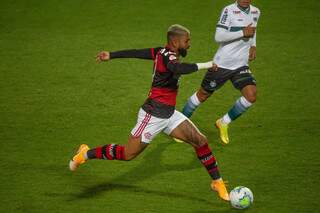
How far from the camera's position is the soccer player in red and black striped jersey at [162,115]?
25.5 ft

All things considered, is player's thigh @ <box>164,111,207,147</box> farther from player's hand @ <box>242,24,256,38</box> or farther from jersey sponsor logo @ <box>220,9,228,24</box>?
jersey sponsor logo @ <box>220,9,228,24</box>

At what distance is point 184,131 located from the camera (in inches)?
313

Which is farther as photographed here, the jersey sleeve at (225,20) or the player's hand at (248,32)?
the jersey sleeve at (225,20)

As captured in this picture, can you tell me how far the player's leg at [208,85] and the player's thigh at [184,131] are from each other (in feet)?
5.49

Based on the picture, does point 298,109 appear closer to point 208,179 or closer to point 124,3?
point 208,179

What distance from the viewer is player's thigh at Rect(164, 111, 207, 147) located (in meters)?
7.96


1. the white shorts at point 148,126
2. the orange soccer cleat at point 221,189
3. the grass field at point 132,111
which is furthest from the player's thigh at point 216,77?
the orange soccer cleat at point 221,189

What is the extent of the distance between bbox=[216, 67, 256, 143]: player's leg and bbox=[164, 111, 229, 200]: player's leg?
66.6 inches

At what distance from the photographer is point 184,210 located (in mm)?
7871

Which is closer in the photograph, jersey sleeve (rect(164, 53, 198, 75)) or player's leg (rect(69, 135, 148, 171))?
jersey sleeve (rect(164, 53, 198, 75))

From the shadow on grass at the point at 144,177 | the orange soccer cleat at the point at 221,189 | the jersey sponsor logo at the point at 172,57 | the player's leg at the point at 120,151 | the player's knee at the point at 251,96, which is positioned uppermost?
the jersey sponsor logo at the point at 172,57

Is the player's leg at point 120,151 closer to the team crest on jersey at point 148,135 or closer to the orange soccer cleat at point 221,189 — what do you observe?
the team crest on jersey at point 148,135

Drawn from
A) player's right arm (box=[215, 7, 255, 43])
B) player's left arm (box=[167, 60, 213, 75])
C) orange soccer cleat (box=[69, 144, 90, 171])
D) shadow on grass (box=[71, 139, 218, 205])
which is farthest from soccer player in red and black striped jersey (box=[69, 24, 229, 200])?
player's right arm (box=[215, 7, 255, 43])

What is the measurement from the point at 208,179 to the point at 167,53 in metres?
2.10
